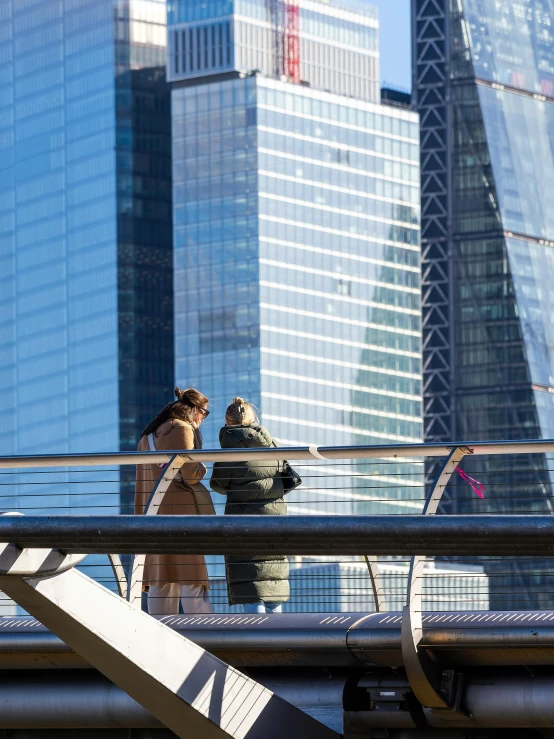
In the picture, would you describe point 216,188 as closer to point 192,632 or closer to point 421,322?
point 421,322

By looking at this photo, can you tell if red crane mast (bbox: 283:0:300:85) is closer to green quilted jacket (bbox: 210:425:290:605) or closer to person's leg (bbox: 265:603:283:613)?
green quilted jacket (bbox: 210:425:290:605)

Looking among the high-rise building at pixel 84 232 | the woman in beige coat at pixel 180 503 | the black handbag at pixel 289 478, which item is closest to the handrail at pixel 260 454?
the woman in beige coat at pixel 180 503

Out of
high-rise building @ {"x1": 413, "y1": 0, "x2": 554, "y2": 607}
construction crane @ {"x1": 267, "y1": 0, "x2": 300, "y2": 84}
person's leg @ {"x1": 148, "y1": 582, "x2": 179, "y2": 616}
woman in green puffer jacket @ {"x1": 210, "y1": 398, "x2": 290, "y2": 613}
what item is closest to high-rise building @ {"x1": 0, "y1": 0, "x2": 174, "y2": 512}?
construction crane @ {"x1": 267, "y1": 0, "x2": 300, "y2": 84}

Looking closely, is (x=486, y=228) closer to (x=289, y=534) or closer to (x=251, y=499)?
(x=251, y=499)

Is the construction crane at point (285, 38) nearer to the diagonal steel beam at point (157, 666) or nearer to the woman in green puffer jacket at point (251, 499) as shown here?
the woman in green puffer jacket at point (251, 499)

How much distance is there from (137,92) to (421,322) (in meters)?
30.5

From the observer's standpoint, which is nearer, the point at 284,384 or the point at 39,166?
the point at 284,384

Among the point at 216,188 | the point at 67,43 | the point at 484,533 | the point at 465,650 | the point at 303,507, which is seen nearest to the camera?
the point at 484,533

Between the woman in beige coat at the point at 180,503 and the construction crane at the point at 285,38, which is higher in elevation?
the construction crane at the point at 285,38

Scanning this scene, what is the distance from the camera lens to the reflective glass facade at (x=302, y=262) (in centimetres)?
14788

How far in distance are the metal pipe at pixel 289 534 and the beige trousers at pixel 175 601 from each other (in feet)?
12.3

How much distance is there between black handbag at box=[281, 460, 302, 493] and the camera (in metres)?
12.6

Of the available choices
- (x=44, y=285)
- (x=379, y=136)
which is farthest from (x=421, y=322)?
(x=44, y=285)

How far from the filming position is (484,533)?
27.5ft
